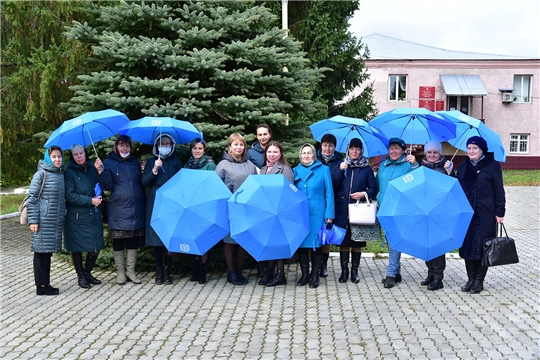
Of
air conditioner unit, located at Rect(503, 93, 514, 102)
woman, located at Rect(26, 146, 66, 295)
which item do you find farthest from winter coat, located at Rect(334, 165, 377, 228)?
air conditioner unit, located at Rect(503, 93, 514, 102)

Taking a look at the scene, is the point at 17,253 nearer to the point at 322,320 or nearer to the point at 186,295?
the point at 186,295

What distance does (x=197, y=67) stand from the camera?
8094 mm

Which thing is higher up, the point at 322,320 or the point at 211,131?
the point at 211,131

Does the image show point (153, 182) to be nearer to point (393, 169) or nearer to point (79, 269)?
point (79, 269)

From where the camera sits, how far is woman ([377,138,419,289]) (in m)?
7.45

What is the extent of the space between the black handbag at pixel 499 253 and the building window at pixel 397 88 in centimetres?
2884

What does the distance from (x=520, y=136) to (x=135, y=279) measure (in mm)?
33965

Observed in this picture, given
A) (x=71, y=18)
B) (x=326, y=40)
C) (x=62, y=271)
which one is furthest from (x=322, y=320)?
(x=326, y=40)

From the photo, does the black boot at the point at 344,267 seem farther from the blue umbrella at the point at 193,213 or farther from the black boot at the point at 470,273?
the blue umbrella at the point at 193,213

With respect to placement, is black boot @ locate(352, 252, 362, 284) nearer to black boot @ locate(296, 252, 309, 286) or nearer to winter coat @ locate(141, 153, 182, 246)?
black boot @ locate(296, 252, 309, 286)

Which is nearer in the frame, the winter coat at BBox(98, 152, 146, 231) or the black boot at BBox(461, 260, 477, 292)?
the black boot at BBox(461, 260, 477, 292)

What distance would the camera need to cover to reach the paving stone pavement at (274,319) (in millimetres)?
5188

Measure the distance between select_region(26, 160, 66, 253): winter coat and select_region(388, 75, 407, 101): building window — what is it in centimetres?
2996

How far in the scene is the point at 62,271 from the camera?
28.5 feet
